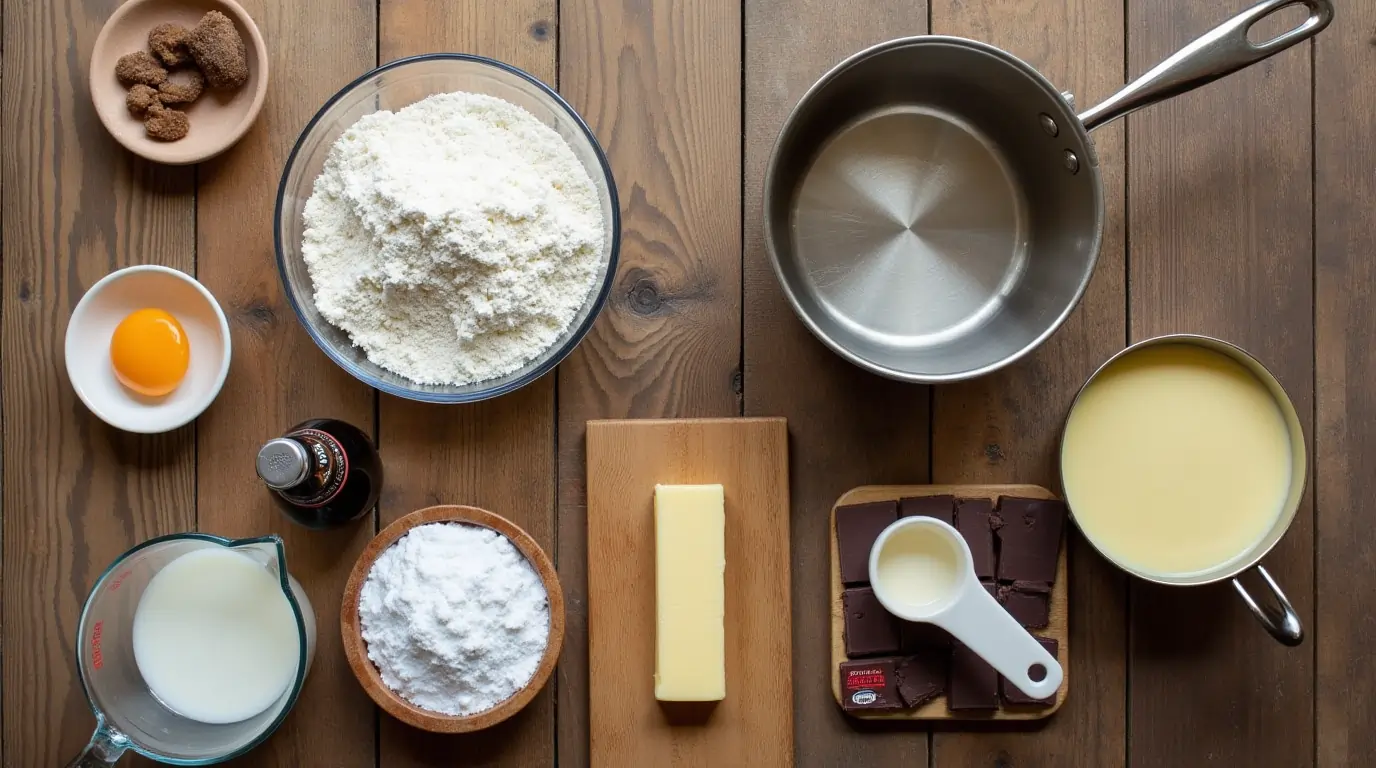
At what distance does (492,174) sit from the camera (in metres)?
0.91

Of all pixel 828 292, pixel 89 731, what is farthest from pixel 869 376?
pixel 89 731

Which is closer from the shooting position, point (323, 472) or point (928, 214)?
point (323, 472)

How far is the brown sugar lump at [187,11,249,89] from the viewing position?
968 millimetres

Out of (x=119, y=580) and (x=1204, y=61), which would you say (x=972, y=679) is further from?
(x=119, y=580)

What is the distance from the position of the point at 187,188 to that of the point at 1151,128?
1.08 meters

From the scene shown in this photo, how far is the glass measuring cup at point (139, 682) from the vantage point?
0.89m

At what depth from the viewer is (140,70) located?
979mm

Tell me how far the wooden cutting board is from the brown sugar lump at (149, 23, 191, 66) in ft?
1.98

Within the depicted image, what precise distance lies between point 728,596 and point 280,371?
554 mm

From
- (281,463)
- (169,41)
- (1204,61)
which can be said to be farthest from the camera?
(169,41)

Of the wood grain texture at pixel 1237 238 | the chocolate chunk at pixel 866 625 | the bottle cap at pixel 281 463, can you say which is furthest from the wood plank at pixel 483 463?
the wood grain texture at pixel 1237 238

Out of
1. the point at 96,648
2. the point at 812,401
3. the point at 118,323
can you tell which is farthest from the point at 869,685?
the point at 118,323

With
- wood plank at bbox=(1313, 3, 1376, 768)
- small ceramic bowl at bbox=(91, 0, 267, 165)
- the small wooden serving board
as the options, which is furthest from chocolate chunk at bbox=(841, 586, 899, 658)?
small ceramic bowl at bbox=(91, 0, 267, 165)

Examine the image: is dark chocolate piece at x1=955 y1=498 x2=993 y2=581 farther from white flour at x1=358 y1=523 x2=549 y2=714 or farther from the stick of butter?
white flour at x1=358 y1=523 x2=549 y2=714
